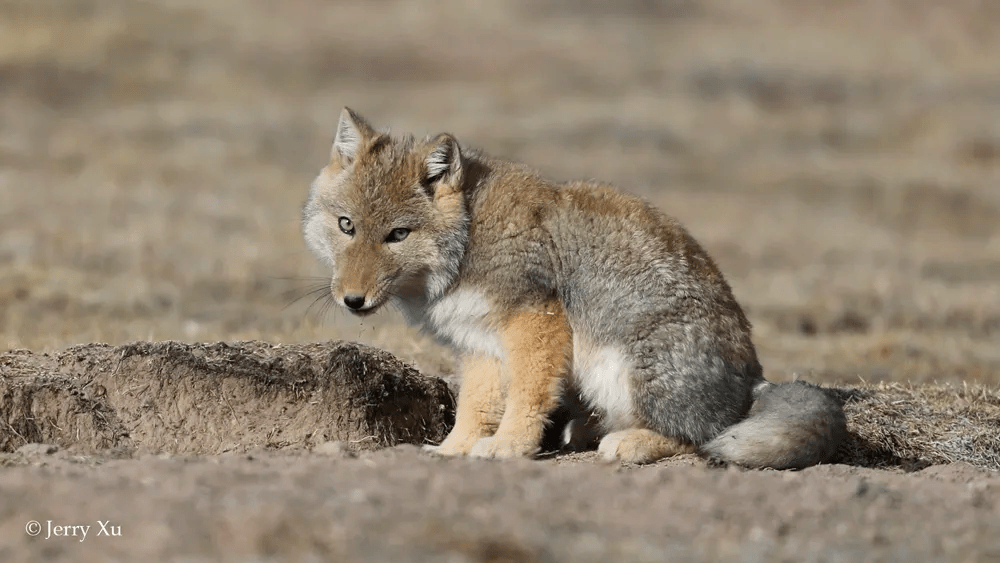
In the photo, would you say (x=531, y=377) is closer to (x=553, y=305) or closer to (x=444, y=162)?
(x=553, y=305)

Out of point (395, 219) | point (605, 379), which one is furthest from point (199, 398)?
point (605, 379)

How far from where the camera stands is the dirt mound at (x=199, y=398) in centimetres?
823

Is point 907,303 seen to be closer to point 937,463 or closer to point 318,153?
point 937,463

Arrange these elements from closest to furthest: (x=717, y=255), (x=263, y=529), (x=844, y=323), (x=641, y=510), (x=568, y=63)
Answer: (x=263, y=529) → (x=641, y=510) → (x=844, y=323) → (x=717, y=255) → (x=568, y=63)

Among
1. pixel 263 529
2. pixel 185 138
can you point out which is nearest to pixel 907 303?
pixel 263 529

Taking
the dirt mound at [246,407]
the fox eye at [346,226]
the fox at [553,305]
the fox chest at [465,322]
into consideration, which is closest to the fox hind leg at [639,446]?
the fox at [553,305]

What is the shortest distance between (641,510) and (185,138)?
24798mm

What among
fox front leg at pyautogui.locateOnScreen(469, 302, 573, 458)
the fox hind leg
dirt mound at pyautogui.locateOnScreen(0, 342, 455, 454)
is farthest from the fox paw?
dirt mound at pyautogui.locateOnScreen(0, 342, 455, 454)

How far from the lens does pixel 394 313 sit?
45.8ft

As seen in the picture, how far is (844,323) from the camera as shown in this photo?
16297mm

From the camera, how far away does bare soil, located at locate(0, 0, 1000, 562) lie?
5457 millimetres

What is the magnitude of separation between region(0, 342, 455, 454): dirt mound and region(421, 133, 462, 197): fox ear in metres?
1.57

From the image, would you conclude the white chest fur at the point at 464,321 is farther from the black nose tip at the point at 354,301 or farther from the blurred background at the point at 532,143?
the blurred background at the point at 532,143

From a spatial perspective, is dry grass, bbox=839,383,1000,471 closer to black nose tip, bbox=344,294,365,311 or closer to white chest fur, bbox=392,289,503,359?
white chest fur, bbox=392,289,503,359
